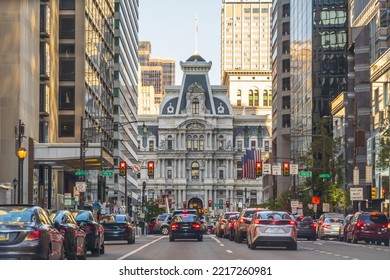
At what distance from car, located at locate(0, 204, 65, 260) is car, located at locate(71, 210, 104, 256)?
34.8 feet

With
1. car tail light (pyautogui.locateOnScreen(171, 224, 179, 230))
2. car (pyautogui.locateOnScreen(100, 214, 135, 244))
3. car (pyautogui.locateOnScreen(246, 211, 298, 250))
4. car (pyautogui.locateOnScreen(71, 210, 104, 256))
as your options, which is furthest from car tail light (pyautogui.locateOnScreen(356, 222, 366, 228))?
car (pyautogui.locateOnScreen(71, 210, 104, 256))

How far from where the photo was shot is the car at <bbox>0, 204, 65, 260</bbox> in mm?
20219

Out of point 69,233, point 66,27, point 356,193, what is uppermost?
point 66,27

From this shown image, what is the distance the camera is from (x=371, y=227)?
55.2 meters

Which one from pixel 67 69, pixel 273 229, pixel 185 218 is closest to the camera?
pixel 273 229

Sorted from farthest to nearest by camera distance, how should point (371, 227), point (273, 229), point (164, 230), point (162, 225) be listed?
1. point (162, 225)
2. point (164, 230)
3. point (371, 227)
4. point (273, 229)

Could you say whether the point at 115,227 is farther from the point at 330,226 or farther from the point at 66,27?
the point at 66,27

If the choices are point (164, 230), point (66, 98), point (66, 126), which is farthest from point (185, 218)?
point (66, 98)

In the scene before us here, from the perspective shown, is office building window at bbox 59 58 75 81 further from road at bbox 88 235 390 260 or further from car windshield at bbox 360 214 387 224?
road at bbox 88 235 390 260

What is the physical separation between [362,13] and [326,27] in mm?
22727

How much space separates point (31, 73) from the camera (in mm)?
79562

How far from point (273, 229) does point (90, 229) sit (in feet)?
28.9
